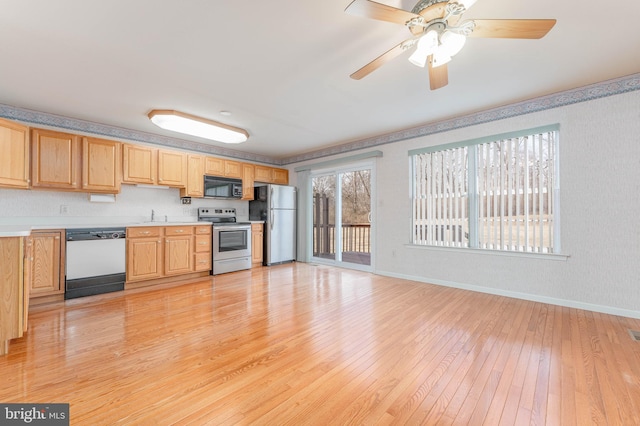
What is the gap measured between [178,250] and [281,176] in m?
2.80

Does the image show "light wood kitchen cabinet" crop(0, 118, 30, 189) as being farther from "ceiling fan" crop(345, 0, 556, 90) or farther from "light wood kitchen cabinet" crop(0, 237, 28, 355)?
"ceiling fan" crop(345, 0, 556, 90)

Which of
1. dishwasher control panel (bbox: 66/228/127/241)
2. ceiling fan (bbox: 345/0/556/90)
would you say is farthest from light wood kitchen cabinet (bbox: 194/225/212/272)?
ceiling fan (bbox: 345/0/556/90)

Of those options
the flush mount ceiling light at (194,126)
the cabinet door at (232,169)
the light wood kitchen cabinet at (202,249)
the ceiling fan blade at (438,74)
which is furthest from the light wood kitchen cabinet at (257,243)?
the ceiling fan blade at (438,74)

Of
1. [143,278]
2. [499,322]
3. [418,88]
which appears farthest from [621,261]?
[143,278]

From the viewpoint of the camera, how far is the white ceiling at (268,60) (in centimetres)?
186

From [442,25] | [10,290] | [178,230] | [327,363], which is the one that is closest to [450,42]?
[442,25]

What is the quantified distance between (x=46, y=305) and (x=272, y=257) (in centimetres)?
334

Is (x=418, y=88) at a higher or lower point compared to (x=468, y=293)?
higher

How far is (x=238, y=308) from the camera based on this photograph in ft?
9.95

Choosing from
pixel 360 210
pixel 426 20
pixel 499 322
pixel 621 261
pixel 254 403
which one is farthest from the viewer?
pixel 360 210

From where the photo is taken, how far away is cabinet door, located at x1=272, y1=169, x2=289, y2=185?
6.13 m

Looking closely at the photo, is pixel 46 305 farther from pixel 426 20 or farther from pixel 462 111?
pixel 462 111

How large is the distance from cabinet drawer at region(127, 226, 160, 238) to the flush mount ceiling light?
4.85ft

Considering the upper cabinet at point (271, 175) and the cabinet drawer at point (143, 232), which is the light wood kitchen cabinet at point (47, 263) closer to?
the cabinet drawer at point (143, 232)
